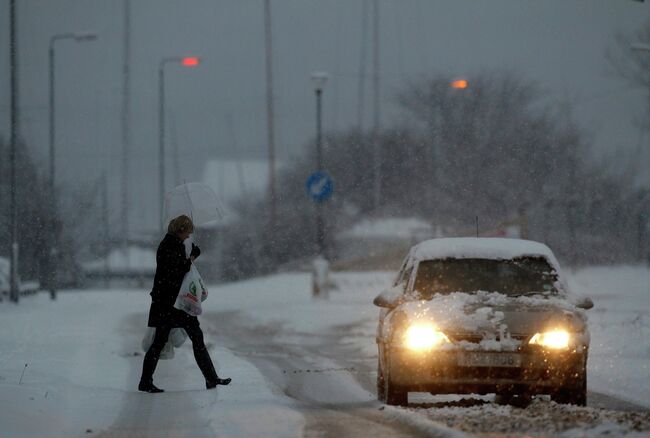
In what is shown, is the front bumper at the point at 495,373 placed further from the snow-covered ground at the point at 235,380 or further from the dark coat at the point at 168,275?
the dark coat at the point at 168,275

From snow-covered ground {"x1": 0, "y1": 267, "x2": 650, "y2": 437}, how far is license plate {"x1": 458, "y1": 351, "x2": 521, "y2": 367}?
379 mm

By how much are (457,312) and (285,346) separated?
9816 millimetres

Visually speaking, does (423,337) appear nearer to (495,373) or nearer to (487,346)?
→ (487,346)

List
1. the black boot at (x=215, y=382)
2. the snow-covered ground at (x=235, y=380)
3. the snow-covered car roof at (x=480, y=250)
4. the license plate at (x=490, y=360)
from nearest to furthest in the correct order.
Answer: the snow-covered ground at (x=235, y=380)
the license plate at (x=490, y=360)
the snow-covered car roof at (x=480, y=250)
the black boot at (x=215, y=382)

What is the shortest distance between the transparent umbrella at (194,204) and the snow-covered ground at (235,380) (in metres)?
1.71

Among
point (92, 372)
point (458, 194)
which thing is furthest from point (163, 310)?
point (458, 194)

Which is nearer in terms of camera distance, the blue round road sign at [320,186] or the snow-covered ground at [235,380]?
the snow-covered ground at [235,380]

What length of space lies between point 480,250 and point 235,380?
304cm

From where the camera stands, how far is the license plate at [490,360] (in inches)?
405

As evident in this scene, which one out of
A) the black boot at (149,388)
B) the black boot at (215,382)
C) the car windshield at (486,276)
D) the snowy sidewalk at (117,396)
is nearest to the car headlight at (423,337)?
the car windshield at (486,276)

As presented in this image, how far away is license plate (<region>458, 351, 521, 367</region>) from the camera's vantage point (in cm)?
1029

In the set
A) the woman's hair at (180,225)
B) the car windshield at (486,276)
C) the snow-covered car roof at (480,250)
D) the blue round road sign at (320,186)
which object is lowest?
the blue round road sign at (320,186)

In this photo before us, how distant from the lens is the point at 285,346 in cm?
2005

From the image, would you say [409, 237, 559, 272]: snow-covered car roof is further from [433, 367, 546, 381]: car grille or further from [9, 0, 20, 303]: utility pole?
[9, 0, 20, 303]: utility pole
